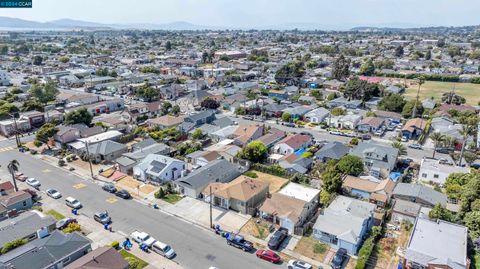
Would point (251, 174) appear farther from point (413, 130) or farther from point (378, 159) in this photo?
point (413, 130)

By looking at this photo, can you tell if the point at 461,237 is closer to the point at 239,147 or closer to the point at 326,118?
the point at 239,147

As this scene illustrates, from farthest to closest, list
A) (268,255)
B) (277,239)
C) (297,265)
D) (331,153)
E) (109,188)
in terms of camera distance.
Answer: (331,153)
(109,188)
(277,239)
(268,255)
(297,265)

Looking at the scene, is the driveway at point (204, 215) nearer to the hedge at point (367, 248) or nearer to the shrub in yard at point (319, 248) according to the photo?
the shrub in yard at point (319, 248)

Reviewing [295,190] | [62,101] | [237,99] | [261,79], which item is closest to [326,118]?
[237,99]

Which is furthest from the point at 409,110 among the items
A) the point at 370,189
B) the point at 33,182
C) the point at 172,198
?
the point at 33,182

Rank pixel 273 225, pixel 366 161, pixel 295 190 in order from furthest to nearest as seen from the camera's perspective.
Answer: pixel 366 161
pixel 295 190
pixel 273 225

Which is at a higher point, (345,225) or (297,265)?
(345,225)

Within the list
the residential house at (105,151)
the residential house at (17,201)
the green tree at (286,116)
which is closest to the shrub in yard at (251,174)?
the residential house at (105,151)
